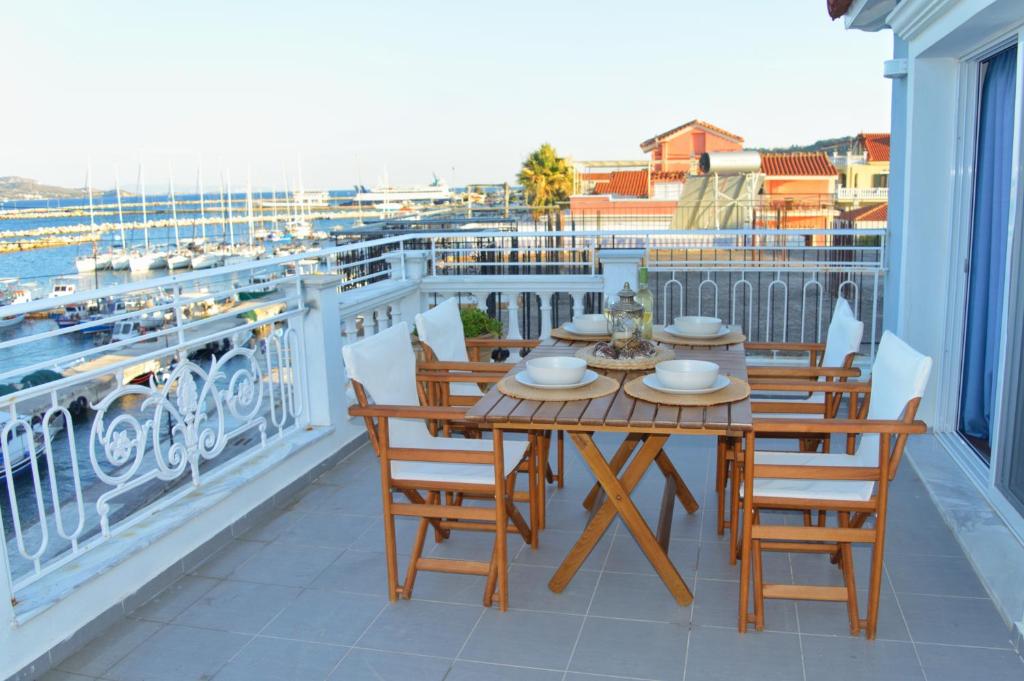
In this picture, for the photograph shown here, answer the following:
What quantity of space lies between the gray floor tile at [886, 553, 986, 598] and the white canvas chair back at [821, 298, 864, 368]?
0.81 m

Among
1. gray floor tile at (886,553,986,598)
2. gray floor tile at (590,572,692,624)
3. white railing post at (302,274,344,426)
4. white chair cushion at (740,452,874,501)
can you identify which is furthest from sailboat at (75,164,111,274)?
gray floor tile at (886,553,986,598)

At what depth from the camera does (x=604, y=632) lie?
2463mm

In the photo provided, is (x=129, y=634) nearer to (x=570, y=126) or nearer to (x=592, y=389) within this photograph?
(x=592, y=389)

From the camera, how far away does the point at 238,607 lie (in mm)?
2684

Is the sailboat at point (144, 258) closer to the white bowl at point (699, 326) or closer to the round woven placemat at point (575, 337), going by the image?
the round woven placemat at point (575, 337)

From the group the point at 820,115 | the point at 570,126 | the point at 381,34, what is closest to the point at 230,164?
the point at 570,126

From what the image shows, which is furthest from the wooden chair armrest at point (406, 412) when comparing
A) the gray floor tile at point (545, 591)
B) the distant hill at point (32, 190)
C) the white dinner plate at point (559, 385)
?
the distant hill at point (32, 190)

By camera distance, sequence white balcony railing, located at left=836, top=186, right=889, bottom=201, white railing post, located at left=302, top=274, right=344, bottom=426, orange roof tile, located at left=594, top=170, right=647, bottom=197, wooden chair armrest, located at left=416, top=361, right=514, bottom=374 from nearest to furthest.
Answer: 1. wooden chair armrest, located at left=416, top=361, right=514, bottom=374
2. white railing post, located at left=302, top=274, right=344, bottom=426
3. orange roof tile, located at left=594, top=170, right=647, bottom=197
4. white balcony railing, located at left=836, top=186, right=889, bottom=201

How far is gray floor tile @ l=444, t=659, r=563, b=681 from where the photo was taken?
2.22 m

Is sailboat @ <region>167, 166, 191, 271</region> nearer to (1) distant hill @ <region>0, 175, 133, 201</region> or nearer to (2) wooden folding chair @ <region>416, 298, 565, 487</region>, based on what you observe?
(1) distant hill @ <region>0, 175, 133, 201</region>

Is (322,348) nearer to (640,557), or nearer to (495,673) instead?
(640,557)

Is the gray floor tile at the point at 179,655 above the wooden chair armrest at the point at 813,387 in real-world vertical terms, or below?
below

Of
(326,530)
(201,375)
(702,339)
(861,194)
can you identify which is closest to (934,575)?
(702,339)

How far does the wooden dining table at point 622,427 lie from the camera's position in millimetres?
2287
